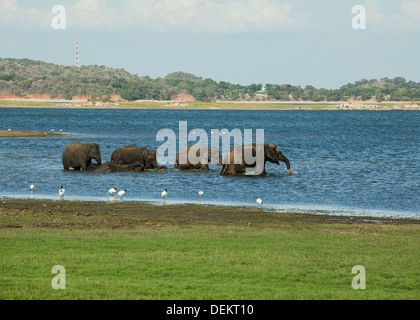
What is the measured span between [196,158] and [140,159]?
3564 millimetres

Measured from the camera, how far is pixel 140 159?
140 ft

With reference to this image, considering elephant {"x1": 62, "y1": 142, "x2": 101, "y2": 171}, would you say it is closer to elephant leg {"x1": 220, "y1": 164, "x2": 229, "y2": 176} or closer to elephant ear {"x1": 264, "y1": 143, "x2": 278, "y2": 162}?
elephant leg {"x1": 220, "y1": 164, "x2": 229, "y2": 176}

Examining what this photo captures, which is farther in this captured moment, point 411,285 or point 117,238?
point 117,238

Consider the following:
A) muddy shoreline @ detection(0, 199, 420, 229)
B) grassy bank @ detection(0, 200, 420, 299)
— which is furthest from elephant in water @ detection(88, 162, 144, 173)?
grassy bank @ detection(0, 200, 420, 299)

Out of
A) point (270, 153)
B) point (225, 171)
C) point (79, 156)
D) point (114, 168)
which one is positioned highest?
point (270, 153)

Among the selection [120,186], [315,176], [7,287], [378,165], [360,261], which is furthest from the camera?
[378,165]

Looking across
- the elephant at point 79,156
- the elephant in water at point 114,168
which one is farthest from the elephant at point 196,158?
the elephant at point 79,156

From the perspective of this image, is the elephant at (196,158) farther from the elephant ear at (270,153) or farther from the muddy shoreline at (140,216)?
the muddy shoreline at (140,216)

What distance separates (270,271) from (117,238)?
5415mm

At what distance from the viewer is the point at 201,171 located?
42719 mm

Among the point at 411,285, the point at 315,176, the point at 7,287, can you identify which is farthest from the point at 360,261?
the point at 315,176

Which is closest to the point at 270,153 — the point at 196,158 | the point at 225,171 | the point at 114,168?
the point at 225,171

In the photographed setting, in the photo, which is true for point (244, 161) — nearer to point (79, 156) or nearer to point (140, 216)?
point (79, 156)
